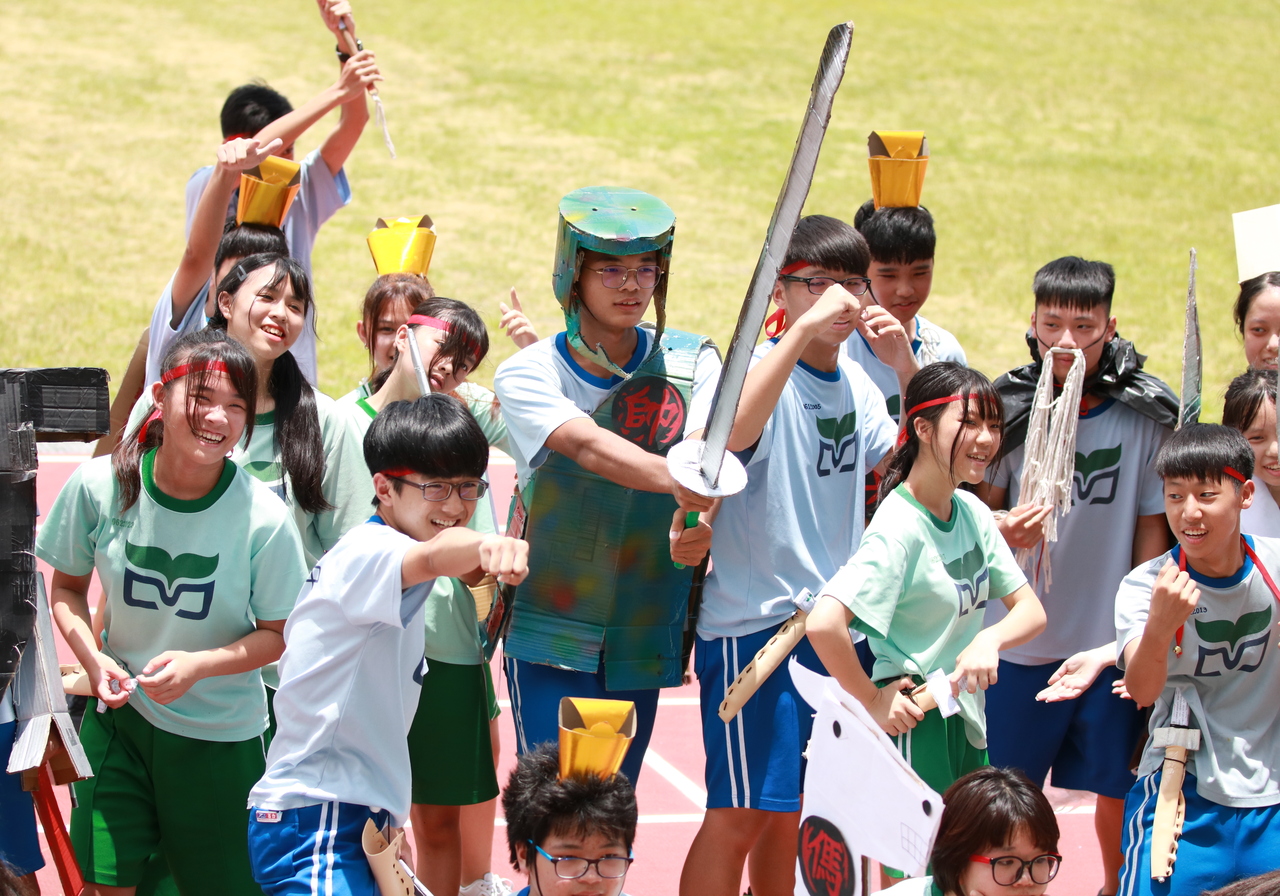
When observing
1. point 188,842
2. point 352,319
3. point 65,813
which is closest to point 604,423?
point 188,842

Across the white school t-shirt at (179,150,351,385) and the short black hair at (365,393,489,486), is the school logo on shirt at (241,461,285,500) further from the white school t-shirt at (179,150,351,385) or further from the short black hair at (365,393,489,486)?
the white school t-shirt at (179,150,351,385)

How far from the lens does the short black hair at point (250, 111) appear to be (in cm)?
677

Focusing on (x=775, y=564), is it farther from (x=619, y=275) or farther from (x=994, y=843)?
(x=994, y=843)

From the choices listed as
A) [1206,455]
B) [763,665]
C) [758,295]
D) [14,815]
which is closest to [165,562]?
[14,815]

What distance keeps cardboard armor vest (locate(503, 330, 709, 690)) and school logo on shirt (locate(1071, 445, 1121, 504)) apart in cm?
148

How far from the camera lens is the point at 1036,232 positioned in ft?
69.1

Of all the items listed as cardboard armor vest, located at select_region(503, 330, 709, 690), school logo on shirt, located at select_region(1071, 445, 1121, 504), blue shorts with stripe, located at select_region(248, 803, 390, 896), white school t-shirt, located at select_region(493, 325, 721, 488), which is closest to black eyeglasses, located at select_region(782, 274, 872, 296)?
white school t-shirt, located at select_region(493, 325, 721, 488)

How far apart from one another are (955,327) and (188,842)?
15.2m

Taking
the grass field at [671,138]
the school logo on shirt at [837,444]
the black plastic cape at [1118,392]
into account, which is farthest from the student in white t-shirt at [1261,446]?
the grass field at [671,138]

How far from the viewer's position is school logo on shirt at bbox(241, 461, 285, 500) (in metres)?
4.18

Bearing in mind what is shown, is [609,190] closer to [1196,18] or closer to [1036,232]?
[1036,232]

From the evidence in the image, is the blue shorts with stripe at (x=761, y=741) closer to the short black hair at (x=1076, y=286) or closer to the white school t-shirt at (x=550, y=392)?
the white school t-shirt at (x=550, y=392)

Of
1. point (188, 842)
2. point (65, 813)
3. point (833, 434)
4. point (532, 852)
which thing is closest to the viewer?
point (532, 852)

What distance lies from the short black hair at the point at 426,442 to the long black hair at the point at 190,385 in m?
0.53
